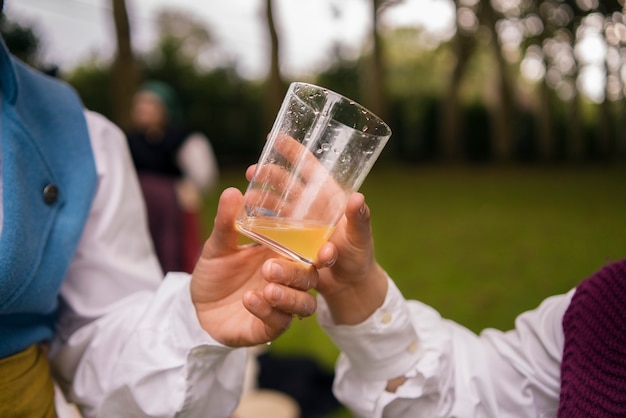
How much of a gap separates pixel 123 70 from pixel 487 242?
6001mm

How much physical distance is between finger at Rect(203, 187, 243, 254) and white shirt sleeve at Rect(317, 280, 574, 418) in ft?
1.01

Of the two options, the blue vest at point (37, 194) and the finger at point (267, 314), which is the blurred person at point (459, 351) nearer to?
the finger at point (267, 314)

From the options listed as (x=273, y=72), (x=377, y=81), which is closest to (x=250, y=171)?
(x=273, y=72)

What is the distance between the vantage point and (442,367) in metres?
1.33

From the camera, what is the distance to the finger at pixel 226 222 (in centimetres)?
105

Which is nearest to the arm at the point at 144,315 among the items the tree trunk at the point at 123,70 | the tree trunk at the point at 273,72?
the tree trunk at the point at 123,70

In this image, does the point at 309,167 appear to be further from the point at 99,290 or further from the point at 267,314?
the point at 99,290

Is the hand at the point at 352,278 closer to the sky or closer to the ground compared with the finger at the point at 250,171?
closer to the ground

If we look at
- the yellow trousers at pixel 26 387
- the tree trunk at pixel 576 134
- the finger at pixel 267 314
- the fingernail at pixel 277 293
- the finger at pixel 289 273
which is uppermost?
the finger at pixel 289 273

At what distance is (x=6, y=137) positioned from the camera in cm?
128

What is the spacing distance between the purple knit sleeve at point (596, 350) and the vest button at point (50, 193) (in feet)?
3.86

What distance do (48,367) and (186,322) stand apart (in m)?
0.41

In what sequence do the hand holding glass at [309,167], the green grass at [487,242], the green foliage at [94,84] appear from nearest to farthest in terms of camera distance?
the hand holding glass at [309,167]
the green grass at [487,242]
the green foliage at [94,84]

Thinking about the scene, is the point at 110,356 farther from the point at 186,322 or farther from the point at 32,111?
the point at 32,111
